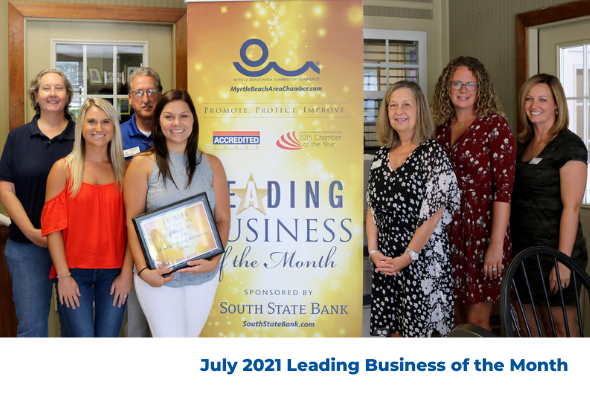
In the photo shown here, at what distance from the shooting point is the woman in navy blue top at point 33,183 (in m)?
2.38

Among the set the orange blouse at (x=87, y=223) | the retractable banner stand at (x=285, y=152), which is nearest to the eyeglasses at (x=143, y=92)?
the retractable banner stand at (x=285, y=152)

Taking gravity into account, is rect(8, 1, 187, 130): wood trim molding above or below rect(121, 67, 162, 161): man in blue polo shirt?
above

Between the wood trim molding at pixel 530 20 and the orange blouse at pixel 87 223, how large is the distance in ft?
8.82

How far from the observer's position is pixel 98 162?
2223 mm

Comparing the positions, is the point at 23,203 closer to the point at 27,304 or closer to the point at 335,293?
the point at 27,304

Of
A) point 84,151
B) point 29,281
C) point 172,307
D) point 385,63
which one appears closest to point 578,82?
point 385,63

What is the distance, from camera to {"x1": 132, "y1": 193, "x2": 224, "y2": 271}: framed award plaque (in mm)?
2102

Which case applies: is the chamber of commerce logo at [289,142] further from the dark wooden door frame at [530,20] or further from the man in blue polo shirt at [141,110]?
the dark wooden door frame at [530,20]

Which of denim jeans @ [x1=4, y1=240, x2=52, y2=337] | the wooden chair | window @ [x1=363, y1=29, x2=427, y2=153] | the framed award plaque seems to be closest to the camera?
the wooden chair

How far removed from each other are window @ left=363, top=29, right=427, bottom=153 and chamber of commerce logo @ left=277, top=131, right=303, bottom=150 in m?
1.77

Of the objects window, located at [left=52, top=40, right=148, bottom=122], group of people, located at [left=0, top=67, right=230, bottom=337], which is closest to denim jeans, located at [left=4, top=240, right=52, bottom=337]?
group of people, located at [left=0, top=67, right=230, bottom=337]

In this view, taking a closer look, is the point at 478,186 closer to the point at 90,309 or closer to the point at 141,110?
the point at 141,110

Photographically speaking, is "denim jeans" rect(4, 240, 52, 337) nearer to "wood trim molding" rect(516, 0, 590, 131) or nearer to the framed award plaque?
the framed award plaque

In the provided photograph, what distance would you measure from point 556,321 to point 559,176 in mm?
700
